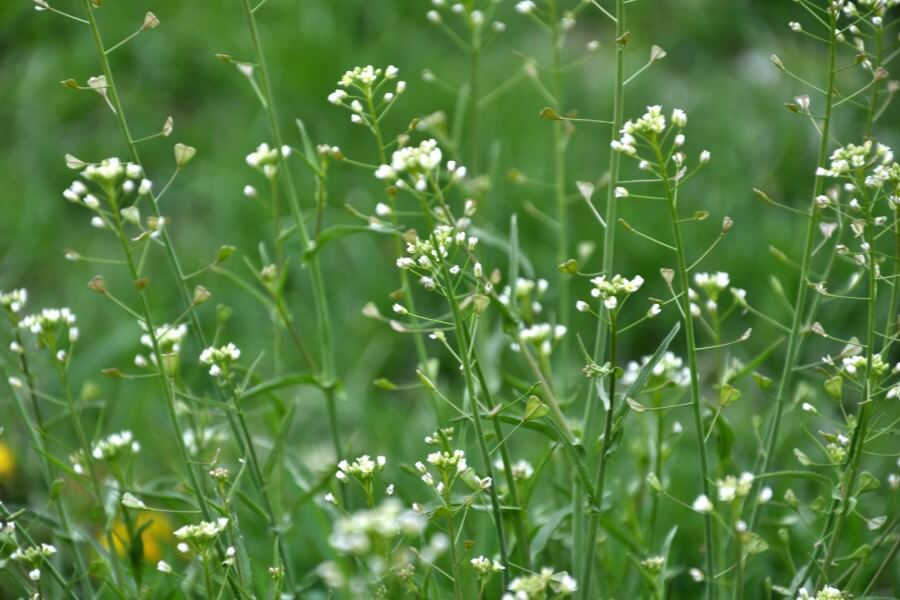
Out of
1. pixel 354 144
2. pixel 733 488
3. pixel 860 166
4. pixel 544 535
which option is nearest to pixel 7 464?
pixel 544 535

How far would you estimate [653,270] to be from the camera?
3.56 metres

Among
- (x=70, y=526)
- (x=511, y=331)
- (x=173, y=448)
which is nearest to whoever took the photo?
(x=511, y=331)

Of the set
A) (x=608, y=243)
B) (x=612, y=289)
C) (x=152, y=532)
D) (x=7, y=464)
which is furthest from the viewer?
(x=7, y=464)

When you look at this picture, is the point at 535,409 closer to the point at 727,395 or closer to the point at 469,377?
the point at 469,377

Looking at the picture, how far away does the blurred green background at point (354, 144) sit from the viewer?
3328 millimetres

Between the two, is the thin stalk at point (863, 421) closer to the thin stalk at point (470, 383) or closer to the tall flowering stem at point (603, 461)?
the tall flowering stem at point (603, 461)

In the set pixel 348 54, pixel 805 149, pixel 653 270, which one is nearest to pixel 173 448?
pixel 653 270

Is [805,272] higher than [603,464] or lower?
higher

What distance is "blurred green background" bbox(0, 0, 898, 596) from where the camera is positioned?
10.9ft

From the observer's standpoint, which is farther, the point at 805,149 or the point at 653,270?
the point at 805,149

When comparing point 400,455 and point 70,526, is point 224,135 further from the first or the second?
point 70,526

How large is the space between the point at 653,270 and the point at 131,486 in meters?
2.05

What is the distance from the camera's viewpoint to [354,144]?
13.2 feet

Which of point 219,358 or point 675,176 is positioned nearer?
point 675,176
